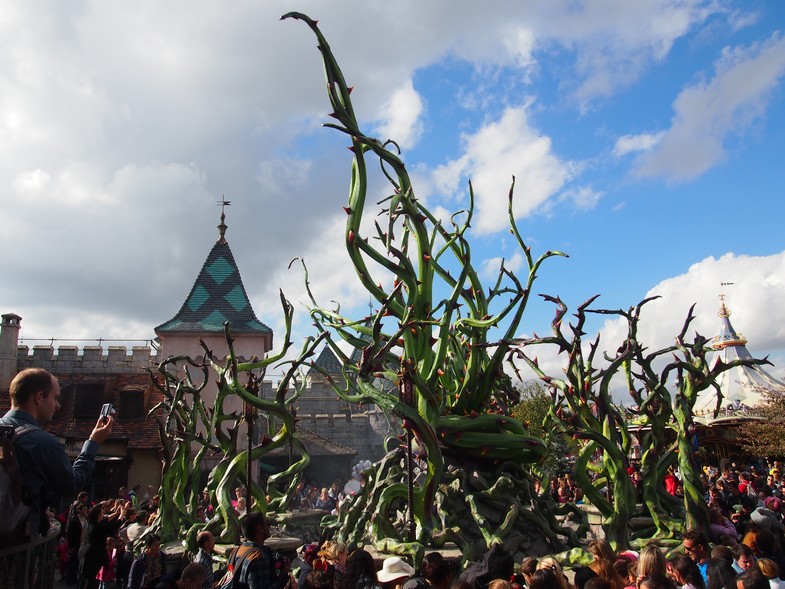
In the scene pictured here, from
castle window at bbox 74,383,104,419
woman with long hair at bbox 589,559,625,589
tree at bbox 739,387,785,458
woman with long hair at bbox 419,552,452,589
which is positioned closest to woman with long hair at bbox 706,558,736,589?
woman with long hair at bbox 589,559,625,589

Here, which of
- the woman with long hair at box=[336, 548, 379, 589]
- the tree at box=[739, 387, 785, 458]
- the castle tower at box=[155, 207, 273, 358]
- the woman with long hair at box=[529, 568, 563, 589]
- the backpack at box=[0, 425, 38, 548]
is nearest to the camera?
the backpack at box=[0, 425, 38, 548]

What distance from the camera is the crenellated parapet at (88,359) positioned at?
24469 millimetres

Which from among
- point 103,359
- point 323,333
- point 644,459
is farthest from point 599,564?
point 103,359

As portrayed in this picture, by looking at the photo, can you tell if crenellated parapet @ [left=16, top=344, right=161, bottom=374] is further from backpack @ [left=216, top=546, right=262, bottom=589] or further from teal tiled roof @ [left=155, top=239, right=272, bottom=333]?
backpack @ [left=216, top=546, right=262, bottom=589]

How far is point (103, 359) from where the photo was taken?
82.0 feet

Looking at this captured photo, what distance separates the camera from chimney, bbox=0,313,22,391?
76.2 feet

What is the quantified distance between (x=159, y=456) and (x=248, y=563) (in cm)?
1828

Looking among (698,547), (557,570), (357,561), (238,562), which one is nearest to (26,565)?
(238,562)

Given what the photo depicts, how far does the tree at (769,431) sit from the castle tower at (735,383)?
2103 mm

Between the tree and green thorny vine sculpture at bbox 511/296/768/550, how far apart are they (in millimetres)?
11169

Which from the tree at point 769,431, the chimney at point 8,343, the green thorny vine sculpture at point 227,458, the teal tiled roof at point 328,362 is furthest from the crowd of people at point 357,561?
the teal tiled roof at point 328,362

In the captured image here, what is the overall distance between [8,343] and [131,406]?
5320 millimetres

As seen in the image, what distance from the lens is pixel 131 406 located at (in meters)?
23.2

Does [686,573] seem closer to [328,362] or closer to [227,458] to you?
[227,458]
